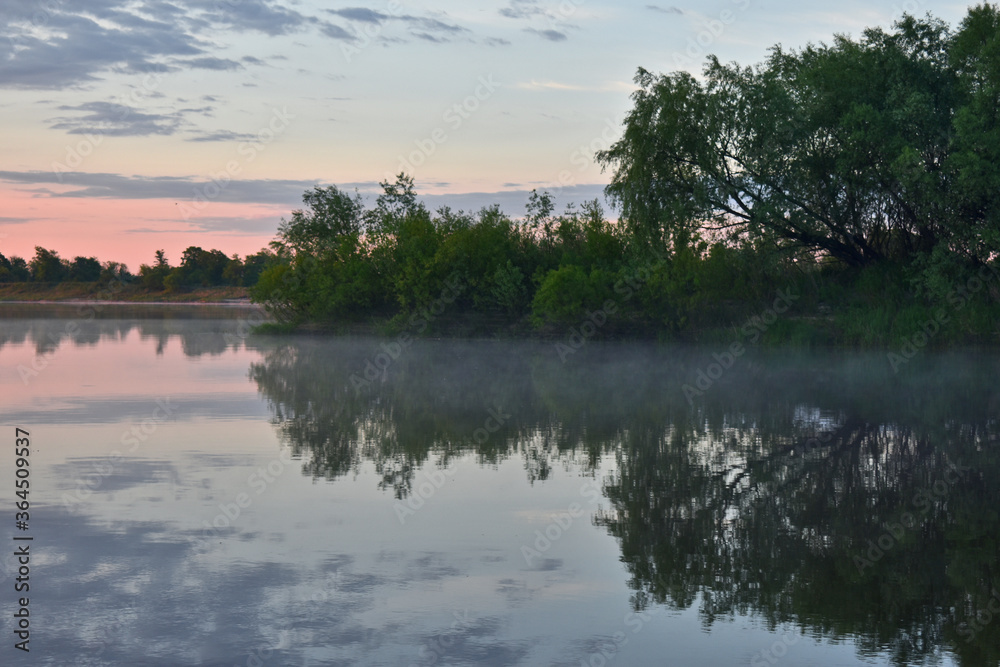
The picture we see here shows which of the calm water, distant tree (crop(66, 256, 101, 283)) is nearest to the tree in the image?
the calm water

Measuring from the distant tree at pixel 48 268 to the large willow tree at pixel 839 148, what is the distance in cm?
13749

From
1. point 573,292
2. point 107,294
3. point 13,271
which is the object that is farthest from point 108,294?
point 573,292

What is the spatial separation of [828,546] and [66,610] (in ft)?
20.9

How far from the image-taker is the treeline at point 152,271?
497 ft

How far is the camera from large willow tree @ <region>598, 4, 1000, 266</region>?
32.5 metres

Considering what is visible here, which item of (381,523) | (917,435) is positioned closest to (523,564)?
(381,523)
